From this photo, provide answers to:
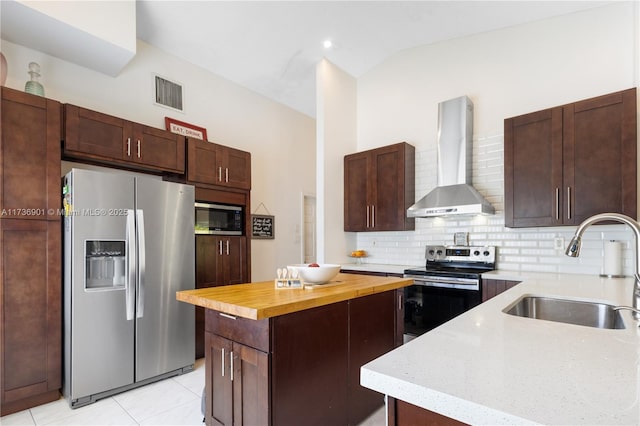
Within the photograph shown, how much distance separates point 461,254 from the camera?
11.7ft

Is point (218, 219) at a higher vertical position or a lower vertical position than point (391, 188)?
lower

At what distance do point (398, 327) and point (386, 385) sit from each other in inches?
76.2

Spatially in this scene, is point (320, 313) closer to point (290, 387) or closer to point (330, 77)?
point (290, 387)

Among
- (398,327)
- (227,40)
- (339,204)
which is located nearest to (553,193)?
(398,327)

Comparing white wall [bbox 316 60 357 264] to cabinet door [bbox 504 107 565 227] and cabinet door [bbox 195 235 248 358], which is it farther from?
cabinet door [bbox 504 107 565 227]

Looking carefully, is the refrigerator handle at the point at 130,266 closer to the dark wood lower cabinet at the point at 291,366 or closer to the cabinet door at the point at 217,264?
the cabinet door at the point at 217,264

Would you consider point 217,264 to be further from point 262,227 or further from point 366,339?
point 366,339

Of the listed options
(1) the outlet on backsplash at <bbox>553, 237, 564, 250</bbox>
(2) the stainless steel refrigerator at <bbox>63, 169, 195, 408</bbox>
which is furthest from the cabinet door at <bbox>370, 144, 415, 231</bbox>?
(2) the stainless steel refrigerator at <bbox>63, 169, 195, 408</bbox>

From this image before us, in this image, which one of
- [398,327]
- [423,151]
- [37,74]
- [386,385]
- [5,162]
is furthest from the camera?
[423,151]

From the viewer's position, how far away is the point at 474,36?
12.0 ft

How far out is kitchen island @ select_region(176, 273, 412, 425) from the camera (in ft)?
5.28

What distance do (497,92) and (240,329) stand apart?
3.48 meters

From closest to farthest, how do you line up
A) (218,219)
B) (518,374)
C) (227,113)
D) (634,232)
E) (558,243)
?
(518,374)
(634,232)
(558,243)
(218,219)
(227,113)

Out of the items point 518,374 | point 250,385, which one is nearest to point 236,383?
point 250,385
